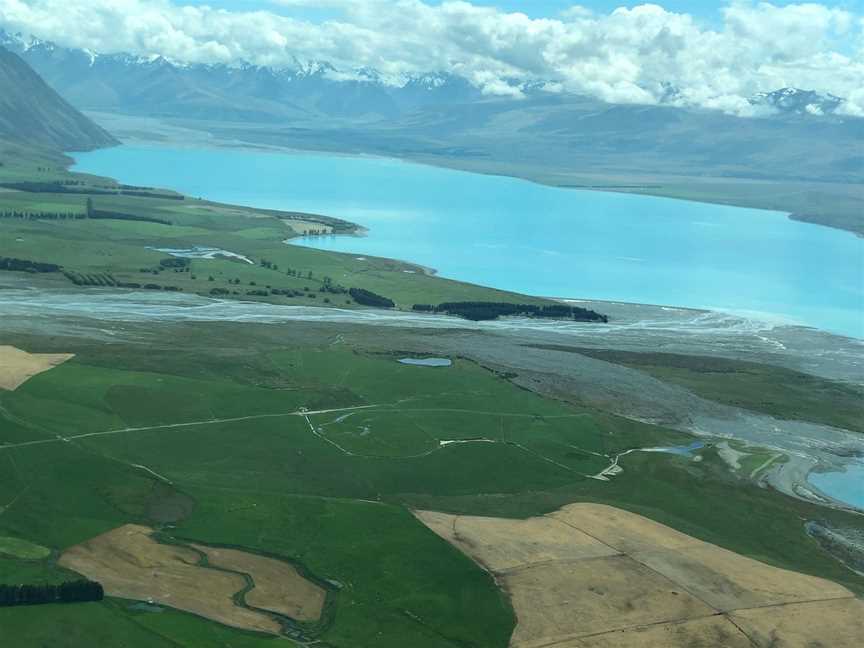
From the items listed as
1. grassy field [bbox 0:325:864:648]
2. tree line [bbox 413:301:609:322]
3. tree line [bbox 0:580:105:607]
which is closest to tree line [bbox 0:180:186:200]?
tree line [bbox 413:301:609:322]

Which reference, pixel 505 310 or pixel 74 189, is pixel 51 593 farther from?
pixel 74 189

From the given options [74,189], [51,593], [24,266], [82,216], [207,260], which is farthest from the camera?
[74,189]

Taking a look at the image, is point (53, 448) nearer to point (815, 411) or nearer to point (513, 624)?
point (513, 624)

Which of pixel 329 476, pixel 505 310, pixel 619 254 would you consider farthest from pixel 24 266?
pixel 619 254

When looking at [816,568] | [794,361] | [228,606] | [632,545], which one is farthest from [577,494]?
[794,361]

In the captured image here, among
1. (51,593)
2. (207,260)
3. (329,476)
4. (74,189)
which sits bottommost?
(51,593)

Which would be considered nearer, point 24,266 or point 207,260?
point 24,266
